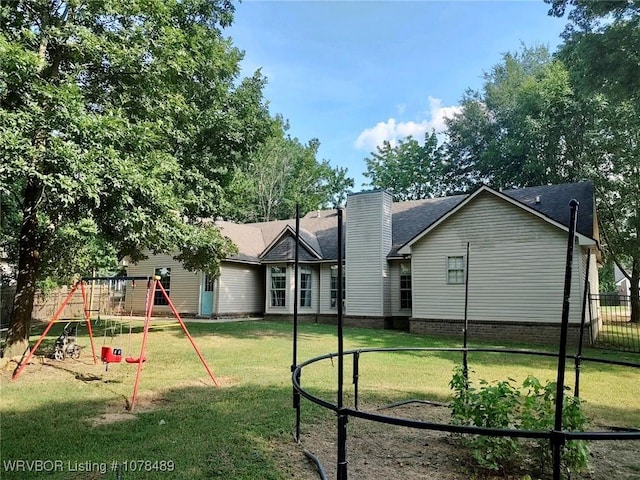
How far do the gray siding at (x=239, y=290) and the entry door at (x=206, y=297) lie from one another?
0.55 m

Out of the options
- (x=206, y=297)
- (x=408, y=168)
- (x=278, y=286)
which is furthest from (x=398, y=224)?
(x=408, y=168)

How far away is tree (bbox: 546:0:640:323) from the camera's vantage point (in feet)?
38.0

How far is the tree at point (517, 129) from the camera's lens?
25.4 metres

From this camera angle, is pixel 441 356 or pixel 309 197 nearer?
pixel 441 356

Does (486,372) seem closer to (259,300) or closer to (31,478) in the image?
(31,478)

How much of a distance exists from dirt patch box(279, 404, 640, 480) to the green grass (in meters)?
0.20

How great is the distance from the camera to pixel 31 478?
3633 mm

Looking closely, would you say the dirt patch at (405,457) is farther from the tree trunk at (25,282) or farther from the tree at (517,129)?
the tree at (517,129)

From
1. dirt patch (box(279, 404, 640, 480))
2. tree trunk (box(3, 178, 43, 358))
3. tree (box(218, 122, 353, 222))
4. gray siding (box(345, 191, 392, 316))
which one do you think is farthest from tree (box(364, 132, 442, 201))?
dirt patch (box(279, 404, 640, 480))

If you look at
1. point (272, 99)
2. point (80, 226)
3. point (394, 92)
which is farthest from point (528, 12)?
point (80, 226)

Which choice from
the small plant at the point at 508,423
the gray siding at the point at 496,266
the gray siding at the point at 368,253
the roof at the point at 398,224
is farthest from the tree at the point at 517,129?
the small plant at the point at 508,423

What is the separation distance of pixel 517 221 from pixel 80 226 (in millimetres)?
12576

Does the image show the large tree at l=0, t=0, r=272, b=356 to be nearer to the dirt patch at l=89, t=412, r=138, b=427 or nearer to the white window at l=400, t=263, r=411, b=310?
the dirt patch at l=89, t=412, r=138, b=427

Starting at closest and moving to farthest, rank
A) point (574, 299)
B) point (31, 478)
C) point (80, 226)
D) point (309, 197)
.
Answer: point (31, 478), point (80, 226), point (574, 299), point (309, 197)
